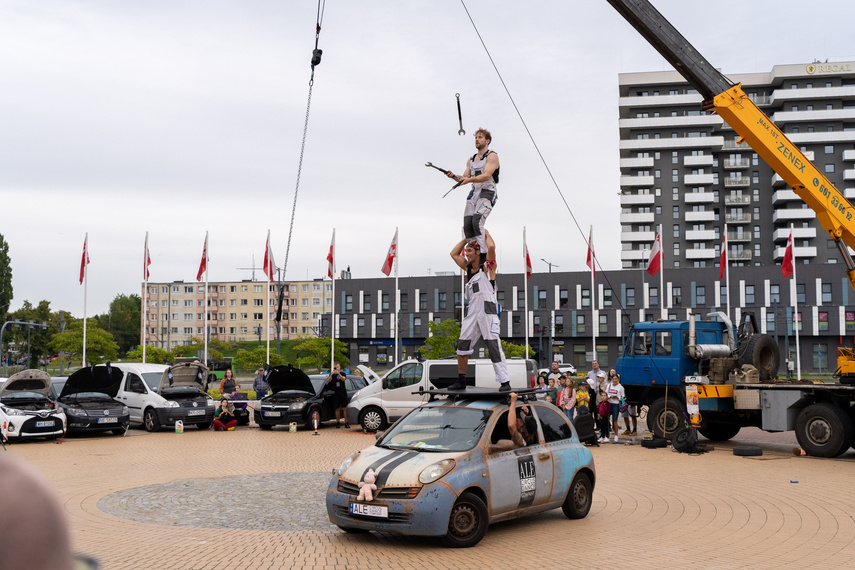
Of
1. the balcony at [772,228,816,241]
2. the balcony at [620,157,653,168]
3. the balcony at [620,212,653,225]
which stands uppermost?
the balcony at [620,157,653,168]

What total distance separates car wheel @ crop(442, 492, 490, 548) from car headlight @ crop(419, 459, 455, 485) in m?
0.36

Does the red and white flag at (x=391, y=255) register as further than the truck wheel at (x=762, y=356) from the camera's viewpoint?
Yes

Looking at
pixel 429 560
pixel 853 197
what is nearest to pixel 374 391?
pixel 429 560

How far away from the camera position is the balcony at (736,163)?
9810 centimetres

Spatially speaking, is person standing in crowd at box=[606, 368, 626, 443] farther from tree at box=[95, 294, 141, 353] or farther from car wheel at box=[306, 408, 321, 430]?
tree at box=[95, 294, 141, 353]

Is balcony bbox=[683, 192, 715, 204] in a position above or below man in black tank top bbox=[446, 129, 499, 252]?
above

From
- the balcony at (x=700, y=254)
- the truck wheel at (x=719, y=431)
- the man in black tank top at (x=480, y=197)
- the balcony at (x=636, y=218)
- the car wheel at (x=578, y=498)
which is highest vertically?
the balcony at (x=636, y=218)

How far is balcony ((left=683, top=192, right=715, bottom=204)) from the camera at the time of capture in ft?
310

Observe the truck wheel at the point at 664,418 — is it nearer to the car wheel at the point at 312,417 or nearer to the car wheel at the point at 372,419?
the car wheel at the point at 372,419

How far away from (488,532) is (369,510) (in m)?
1.86

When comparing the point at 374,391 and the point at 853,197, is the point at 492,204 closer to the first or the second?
the point at 374,391

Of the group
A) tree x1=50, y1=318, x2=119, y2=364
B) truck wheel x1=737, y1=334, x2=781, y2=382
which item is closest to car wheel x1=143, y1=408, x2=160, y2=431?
truck wheel x1=737, y1=334, x2=781, y2=382

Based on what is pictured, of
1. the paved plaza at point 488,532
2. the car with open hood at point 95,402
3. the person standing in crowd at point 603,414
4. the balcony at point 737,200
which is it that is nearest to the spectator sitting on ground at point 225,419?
the car with open hood at point 95,402

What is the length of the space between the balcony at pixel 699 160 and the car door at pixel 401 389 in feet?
259
